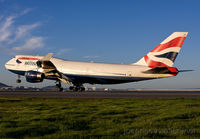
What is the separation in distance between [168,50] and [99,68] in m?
12.2

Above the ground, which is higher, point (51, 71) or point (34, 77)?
point (51, 71)

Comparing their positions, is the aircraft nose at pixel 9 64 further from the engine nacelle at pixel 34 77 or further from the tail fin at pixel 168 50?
the tail fin at pixel 168 50

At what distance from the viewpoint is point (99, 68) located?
4038 cm

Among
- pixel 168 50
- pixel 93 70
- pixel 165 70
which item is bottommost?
pixel 165 70

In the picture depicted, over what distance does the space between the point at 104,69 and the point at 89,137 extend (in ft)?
A: 108

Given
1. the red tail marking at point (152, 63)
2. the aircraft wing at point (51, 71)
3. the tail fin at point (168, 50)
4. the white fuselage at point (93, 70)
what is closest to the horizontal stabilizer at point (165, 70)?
the white fuselage at point (93, 70)

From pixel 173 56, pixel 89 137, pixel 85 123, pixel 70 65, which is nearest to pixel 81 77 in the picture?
pixel 70 65

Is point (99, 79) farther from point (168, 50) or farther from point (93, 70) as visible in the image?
point (168, 50)

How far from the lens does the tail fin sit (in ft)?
119

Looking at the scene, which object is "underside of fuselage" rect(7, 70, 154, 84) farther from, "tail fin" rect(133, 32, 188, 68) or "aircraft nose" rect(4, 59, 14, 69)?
"aircraft nose" rect(4, 59, 14, 69)

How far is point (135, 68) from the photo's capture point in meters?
38.2

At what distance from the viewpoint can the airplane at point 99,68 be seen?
36.4 m

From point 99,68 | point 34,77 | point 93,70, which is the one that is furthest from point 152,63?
point 34,77

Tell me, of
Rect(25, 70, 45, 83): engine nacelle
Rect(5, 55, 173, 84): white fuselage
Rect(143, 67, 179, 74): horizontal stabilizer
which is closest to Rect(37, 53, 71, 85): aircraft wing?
Rect(5, 55, 173, 84): white fuselage
